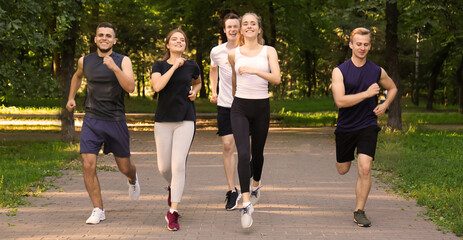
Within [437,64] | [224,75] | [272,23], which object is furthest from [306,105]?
[224,75]

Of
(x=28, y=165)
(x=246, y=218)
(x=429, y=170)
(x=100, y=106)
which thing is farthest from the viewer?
(x=28, y=165)

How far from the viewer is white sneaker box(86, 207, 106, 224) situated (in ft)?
23.2

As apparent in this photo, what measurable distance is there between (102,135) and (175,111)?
796mm

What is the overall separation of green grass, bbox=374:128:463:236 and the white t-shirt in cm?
262

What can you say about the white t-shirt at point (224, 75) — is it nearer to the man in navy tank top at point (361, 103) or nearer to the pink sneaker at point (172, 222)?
the man in navy tank top at point (361, 103)

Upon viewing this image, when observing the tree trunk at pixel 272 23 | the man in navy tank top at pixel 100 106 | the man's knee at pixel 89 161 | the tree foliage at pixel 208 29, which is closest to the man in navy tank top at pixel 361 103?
the man in navy tank top at pixel 100 106

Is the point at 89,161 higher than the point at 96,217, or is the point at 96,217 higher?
the point at 89,161

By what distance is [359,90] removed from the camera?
7.18 metres

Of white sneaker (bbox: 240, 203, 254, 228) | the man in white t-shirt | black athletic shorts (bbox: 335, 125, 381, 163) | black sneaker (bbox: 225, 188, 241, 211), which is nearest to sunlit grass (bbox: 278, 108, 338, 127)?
the man in white t-shirt

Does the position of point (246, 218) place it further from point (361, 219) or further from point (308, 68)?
point (308, 68)

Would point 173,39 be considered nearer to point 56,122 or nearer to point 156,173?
point 156,173

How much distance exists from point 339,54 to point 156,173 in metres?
26.7

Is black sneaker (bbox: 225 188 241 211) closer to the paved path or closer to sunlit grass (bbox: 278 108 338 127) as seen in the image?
the paved path

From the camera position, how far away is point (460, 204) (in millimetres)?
7738
